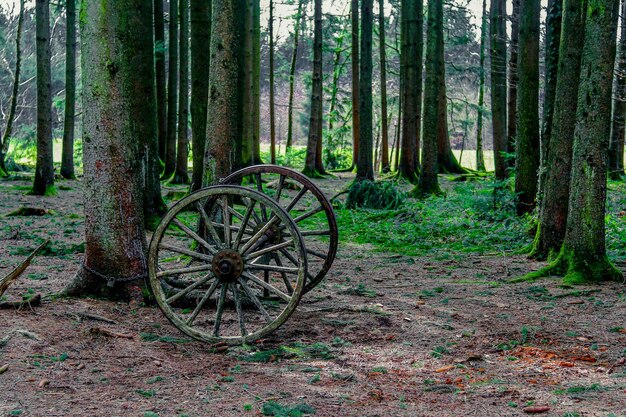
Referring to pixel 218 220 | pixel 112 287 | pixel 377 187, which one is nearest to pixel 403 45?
pixel 377 187

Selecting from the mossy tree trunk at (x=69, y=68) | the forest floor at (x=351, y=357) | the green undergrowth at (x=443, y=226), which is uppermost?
the mossy tree trunk at (x=69, y=68)

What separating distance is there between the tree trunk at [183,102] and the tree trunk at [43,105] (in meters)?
3.77

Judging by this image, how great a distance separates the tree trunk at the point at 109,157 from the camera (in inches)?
266

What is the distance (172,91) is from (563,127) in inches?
560

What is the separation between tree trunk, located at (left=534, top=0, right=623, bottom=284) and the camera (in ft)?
26.1

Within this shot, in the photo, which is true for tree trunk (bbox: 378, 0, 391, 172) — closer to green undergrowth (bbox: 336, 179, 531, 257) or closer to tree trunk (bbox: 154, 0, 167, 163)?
tree trunk (bbox: 154, 0, 167, 163)

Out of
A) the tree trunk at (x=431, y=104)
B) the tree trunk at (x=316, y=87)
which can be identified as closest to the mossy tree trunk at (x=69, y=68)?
the tree trunk at (x=316, y=87)

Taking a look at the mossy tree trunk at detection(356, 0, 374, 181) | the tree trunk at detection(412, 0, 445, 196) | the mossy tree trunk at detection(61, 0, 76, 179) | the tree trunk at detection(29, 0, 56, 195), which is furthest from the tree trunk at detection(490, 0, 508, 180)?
the mossy tree trunk at detection(61, 0, 76, 179)

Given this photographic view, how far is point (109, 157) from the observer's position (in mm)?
6758

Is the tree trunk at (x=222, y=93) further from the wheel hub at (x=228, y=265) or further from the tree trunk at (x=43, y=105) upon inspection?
the tree trunk at (x=43, y=105)

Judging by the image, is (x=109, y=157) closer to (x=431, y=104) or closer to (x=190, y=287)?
(x=190, y=287)

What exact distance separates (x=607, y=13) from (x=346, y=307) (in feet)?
14.8

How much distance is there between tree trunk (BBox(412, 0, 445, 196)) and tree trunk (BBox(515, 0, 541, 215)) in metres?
4.99

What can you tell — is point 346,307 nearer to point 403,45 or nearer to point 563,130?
point 563,130
